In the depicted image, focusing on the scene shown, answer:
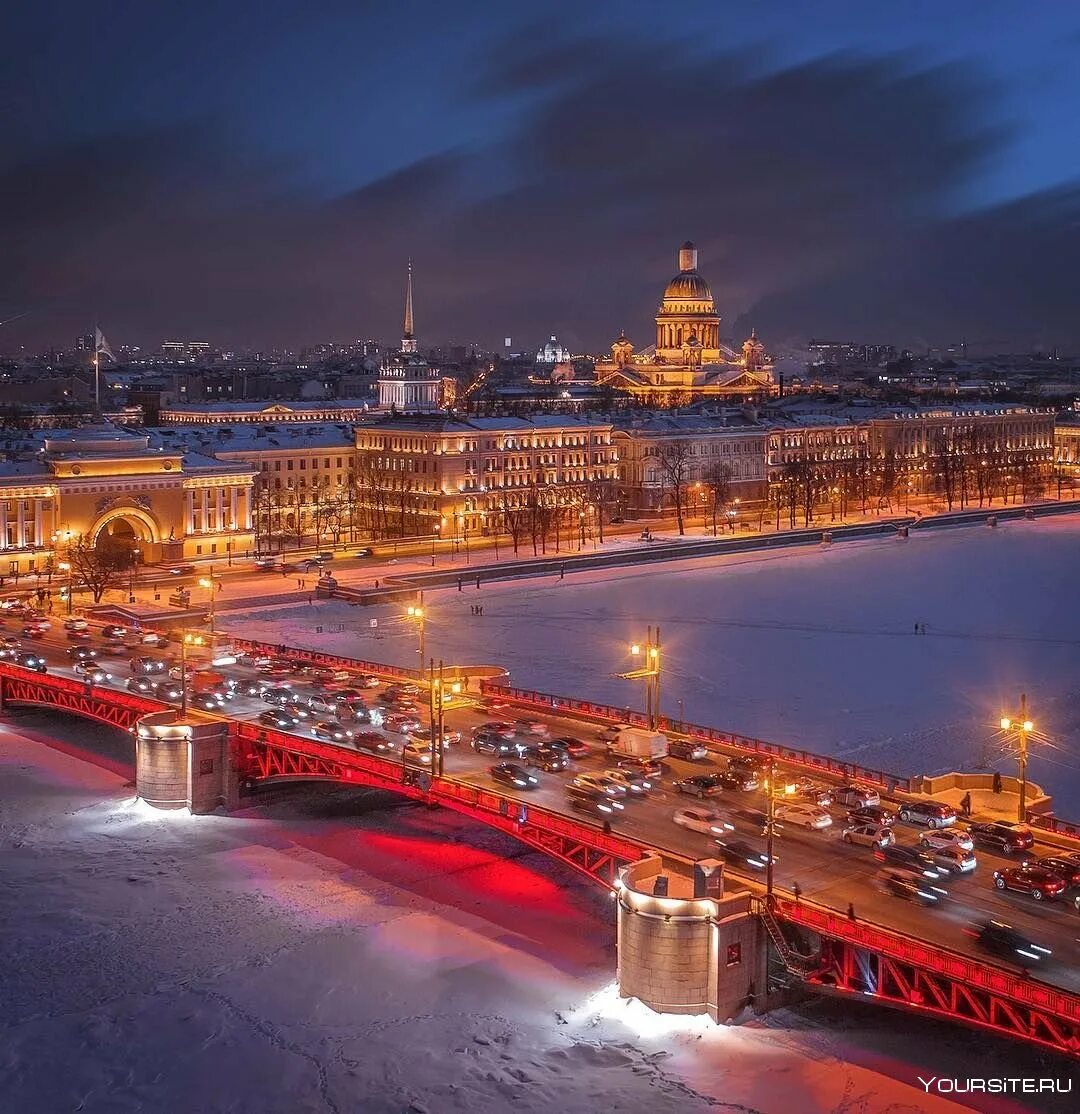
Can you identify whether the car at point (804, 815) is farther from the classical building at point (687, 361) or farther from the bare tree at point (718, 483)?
the classical building at point (687, 361)

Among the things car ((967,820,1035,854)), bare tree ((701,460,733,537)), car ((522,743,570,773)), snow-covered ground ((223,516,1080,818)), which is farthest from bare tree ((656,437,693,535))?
car ((967,820,1035,854))

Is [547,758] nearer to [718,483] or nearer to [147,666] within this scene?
[147,666]

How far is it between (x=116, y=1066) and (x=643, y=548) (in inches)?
1353

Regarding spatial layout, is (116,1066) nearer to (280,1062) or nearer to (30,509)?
(280,1062)

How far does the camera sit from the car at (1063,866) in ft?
52.4

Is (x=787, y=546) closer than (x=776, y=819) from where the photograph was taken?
No

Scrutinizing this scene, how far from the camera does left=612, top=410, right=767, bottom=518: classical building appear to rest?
61.8m

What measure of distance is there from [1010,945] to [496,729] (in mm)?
9879

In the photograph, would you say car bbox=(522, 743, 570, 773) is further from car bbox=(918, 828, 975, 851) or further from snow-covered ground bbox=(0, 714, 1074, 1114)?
car bbox=(918, 828, 975, 851)

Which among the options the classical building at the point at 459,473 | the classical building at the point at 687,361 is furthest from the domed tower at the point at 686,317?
the classical building at the point at 459,473

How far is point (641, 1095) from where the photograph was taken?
14.6m

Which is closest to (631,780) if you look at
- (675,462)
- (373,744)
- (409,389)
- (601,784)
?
(601,784)

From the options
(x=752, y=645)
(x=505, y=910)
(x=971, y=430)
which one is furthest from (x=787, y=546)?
(x=505, y=910)

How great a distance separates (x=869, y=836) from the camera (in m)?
17.5
